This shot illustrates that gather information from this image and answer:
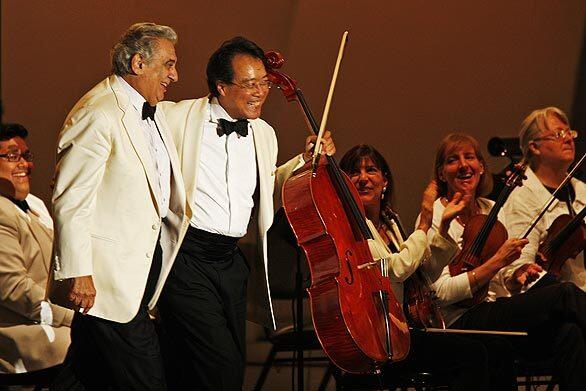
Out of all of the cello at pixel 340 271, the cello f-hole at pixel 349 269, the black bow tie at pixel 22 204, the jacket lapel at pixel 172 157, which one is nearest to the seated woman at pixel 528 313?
the cello at pixel 340 271

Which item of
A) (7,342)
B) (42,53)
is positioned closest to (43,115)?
(42,53)

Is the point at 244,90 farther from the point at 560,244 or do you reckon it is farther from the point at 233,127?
the point at 560,244

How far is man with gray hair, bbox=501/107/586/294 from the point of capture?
4.32 metres

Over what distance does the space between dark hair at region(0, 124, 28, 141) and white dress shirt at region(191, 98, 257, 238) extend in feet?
3.92

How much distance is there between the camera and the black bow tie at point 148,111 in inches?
122

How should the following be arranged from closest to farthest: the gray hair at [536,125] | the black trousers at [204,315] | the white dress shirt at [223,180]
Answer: the black trousers at [204,315] → the white dress shirt at [223,180] → the gray hair at [536,125]

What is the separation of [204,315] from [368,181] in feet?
3.52

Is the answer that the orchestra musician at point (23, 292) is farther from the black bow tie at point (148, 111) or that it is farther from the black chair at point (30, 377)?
the black bow tie at point (148, 111)

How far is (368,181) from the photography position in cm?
404

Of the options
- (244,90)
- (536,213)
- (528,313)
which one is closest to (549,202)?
(536,213)

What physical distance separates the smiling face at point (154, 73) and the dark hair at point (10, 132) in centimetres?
136

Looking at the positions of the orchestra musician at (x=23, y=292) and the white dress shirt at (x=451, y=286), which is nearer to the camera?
the orchestra musician at (x=23, y=292)

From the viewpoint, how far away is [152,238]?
3.02m

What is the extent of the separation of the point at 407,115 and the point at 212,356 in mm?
2961
